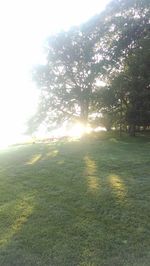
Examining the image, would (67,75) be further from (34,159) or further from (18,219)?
(18,219)

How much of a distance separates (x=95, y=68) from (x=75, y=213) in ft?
89.2

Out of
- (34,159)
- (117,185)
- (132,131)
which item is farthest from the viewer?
(132,131)

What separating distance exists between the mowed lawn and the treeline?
1443 centimetres

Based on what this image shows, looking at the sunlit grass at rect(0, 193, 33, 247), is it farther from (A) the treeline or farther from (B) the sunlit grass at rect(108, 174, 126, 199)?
(A) the treeline

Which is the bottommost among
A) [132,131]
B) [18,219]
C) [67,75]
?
[18,219]

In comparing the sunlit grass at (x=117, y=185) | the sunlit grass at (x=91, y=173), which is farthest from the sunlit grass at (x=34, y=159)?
the sunlit grass at (x=117, y=185)

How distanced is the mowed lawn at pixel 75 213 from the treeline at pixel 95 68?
1443 cm

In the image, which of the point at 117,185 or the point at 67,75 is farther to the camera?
the point at 67,75

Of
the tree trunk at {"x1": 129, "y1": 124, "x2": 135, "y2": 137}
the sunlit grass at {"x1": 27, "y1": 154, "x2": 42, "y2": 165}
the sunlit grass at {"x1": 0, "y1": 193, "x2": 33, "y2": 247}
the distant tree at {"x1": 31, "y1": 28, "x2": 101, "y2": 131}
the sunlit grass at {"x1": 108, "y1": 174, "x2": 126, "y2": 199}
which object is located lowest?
the sunlit grass at {"x1": 0, "y1": 193, "x2": 33, "y2": 247}

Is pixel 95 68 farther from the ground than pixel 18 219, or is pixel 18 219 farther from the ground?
pixel 95 68

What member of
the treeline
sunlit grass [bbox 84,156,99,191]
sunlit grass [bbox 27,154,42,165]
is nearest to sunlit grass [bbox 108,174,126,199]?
sunlit grass [bbox 84,156,99,191]

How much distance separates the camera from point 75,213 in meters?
8.88

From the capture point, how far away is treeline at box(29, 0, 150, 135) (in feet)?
93.1

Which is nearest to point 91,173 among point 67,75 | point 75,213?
point 75,213
